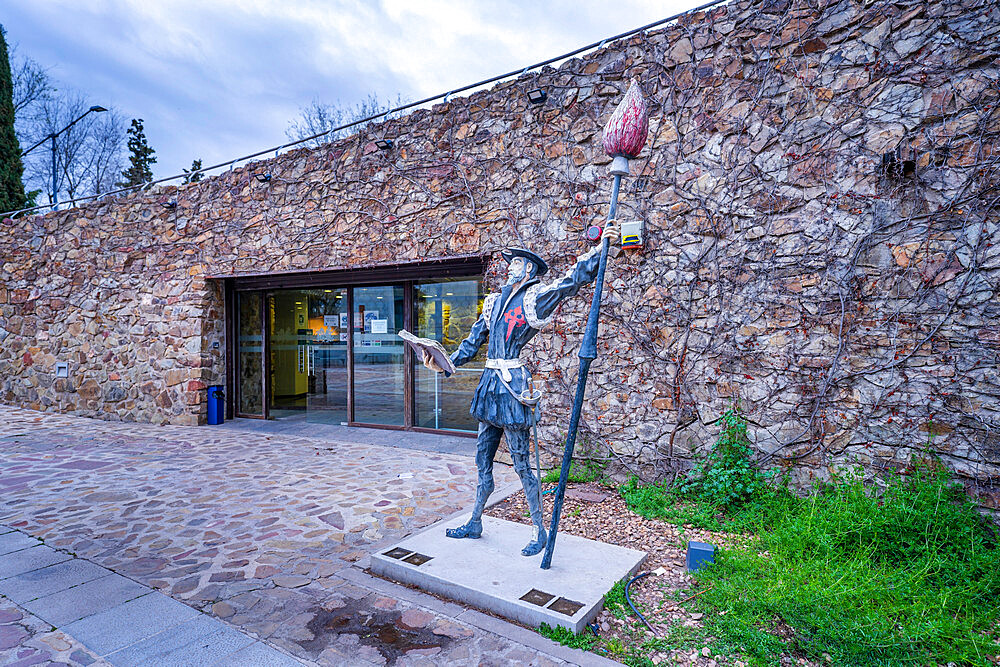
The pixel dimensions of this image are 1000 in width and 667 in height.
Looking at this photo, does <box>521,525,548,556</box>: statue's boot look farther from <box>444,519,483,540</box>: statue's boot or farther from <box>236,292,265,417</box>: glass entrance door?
<box>236,292,265,417</box>: glass entrance door

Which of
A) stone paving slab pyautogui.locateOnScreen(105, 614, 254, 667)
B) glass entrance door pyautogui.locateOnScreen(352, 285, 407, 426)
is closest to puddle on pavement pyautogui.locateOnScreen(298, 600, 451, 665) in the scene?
stone paving slab pyautogui.locateOnScreen(105, 614, 254, 667)

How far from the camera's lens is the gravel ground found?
109 inches

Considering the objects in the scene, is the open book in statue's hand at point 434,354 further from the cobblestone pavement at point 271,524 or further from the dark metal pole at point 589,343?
the cobblestone pavement at point 271,524

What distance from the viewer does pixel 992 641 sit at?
2.84m

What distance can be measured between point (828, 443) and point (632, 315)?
6.91ft

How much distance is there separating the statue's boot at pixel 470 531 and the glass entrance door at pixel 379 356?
464cm

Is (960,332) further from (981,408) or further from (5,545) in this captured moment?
(5,545)

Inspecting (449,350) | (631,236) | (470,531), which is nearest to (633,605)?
(470,531)

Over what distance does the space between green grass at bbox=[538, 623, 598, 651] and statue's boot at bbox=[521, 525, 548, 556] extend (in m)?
0.73

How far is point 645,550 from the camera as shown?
4.03m

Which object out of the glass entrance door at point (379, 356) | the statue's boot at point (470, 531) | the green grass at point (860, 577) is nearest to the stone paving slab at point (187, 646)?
the statue's boot at point (470, 531)

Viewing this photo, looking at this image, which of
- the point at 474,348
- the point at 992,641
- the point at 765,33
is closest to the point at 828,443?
the point at 992,641

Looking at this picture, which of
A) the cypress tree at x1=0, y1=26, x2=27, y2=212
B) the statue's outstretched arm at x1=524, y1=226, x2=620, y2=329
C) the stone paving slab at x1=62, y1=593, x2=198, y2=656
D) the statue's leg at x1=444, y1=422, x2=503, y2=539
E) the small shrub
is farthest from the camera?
the cypress tree at x1=0, y1=26, x2=27, y2=212

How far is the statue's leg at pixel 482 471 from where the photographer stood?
151 inches
